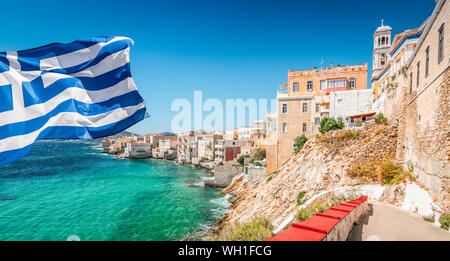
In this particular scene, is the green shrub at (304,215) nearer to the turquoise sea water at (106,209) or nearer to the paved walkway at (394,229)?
the paved walkway at (394,229)

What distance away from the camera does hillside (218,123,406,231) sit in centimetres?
1266

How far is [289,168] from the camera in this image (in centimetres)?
1880

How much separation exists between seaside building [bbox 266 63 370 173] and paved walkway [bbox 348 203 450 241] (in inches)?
575

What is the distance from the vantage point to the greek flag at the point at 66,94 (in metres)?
3.58

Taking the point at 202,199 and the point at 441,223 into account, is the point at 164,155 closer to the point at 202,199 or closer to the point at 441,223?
the point at 202,199

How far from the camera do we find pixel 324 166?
15.0 m

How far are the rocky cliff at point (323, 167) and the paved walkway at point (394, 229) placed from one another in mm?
2802

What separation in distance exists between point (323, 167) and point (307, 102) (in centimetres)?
881

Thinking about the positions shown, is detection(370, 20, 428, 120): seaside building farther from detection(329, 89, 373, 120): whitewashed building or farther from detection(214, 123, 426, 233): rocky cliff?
detection(329, 89, 373, 120): whitewashed building

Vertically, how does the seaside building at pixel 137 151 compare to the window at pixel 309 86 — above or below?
below

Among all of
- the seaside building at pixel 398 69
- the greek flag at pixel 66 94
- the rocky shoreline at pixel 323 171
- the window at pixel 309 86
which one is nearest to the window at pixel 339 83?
the window at pixel 309 86

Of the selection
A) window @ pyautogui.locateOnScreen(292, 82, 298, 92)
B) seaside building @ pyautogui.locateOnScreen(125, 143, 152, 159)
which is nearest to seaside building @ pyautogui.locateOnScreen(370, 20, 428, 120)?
window @ pyautogui.locateOnScreen(292, 82, 298, 92)

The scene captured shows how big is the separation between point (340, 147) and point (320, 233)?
1400 cm

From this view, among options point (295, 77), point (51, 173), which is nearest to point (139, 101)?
point (295, 77)
